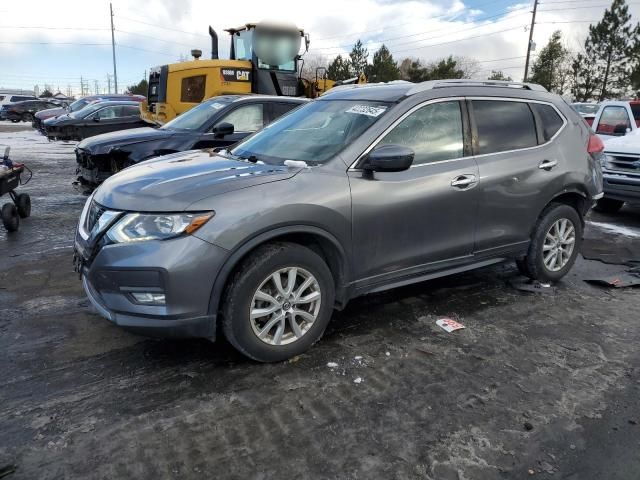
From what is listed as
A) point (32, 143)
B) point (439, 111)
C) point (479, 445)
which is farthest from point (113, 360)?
point (32, 143)

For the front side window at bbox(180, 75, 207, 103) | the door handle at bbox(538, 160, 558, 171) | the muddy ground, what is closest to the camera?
the muddy ground

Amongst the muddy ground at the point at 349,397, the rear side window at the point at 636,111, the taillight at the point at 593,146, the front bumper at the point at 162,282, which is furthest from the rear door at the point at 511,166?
the rear side window at the point at 636,111

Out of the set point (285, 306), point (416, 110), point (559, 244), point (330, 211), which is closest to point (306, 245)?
point (330, 211)

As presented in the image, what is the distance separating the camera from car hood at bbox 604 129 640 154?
26.5 ft

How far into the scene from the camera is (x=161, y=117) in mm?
12641

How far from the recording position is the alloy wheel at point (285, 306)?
10.7 ft

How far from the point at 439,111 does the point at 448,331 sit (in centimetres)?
171

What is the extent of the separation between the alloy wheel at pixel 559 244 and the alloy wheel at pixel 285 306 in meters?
2.58

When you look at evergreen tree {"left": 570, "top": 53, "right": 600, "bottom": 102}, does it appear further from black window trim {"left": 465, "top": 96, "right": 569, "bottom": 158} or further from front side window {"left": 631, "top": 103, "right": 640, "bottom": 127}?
black window trim {"left": 465, "top": 96, "right": 569, "bottom": 158}

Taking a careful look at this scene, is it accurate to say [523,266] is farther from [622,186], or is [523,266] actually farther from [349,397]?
[622,186]

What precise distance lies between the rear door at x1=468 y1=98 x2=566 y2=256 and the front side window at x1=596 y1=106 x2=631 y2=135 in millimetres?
5837

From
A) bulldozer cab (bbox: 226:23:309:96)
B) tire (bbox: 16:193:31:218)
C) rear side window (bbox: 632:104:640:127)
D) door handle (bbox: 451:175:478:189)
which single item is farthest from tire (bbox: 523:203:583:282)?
bulldozer cab (bbox: 226:23:309:96)

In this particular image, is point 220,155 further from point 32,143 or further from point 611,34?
point 611,34

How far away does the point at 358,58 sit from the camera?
5900 centimetres
